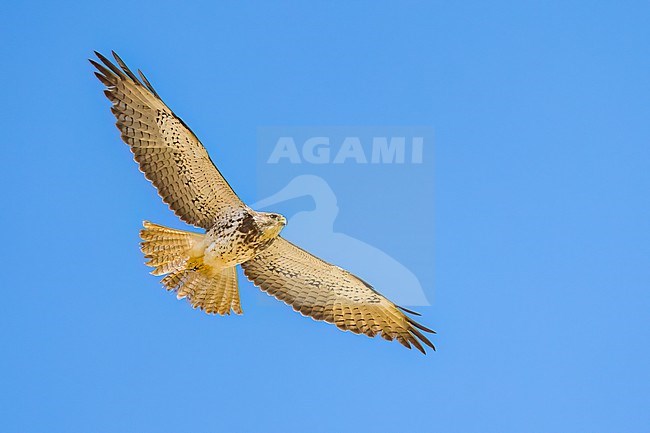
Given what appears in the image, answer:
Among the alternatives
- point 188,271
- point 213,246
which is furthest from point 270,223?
point 188,271

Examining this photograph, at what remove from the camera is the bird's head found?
41.7 feet

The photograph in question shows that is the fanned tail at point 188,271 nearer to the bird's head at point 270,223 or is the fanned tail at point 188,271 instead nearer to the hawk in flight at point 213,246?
the hawk in flight at point 213,246

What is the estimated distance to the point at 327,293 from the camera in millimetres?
13336

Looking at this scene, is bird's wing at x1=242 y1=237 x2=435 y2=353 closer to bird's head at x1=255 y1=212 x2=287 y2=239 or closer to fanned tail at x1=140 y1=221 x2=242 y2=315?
bird's head at x1=255 y1=212 x2=287 y2=239

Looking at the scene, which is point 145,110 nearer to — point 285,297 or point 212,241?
point 212,241

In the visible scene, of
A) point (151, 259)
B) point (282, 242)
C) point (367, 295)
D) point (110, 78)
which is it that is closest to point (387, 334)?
point (367, 295)

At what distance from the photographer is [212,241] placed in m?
12.8

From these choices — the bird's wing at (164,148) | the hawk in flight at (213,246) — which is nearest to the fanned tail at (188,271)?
the hawk in flight at (213,246)

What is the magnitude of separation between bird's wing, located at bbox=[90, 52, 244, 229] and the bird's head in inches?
12.3

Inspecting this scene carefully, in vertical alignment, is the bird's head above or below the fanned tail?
above

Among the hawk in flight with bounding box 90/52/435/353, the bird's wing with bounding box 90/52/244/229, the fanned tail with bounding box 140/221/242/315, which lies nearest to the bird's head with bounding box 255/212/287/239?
the hawk in flight with bounding box 90/52/435/353

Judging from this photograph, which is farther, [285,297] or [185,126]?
[285,297]

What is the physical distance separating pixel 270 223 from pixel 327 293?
3.54 ft

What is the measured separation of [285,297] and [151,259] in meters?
1.60
